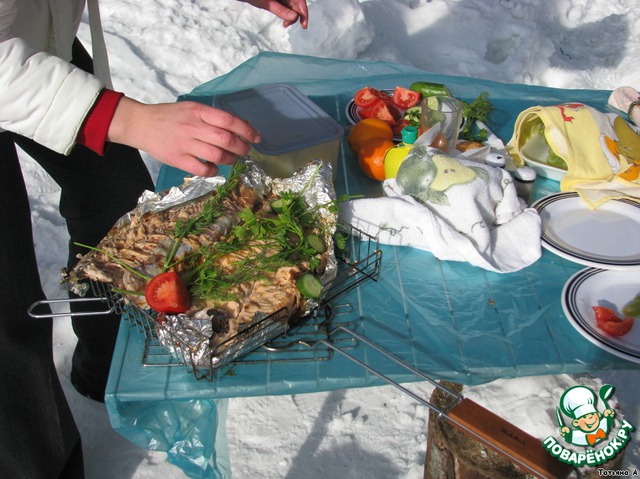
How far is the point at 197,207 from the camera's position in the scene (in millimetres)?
1550

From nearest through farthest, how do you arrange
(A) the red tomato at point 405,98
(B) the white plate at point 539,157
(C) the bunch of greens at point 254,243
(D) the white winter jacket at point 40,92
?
(D) the white winter jacket at point 40,92 < (C) the bunch of greens at point 254,243 < (B) the white plate at point 539,157 < (A) the red tomato at point 405,98

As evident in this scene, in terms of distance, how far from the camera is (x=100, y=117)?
4.35 ft

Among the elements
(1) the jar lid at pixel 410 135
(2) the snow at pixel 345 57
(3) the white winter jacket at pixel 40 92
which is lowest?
(2) the snow at pixel 345 57

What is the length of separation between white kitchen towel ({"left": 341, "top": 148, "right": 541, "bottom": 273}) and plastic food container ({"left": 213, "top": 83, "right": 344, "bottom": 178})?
0.22 meters

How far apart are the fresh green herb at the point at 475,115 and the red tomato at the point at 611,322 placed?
764mm

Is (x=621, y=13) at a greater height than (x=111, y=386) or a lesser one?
lesser

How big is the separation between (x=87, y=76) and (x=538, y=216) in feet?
3.82

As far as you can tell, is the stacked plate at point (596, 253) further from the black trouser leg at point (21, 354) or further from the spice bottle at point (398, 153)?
the black trouser leg at point (21, 354)

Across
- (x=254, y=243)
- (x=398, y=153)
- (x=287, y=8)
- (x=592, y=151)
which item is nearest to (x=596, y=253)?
(x=592, y=151)

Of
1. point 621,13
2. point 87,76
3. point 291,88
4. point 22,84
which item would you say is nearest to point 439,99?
point 291,88

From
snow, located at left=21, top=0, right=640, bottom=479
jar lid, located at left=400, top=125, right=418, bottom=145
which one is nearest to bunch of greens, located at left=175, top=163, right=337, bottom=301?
jar lid, located at left=400, top=125, right=418, bottom=145

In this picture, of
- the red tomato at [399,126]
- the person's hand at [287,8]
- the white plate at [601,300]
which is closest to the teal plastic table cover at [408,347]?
the white plate at [601,300]

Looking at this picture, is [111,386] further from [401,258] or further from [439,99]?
[439,99]

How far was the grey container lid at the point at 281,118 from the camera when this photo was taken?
1.79 metres
